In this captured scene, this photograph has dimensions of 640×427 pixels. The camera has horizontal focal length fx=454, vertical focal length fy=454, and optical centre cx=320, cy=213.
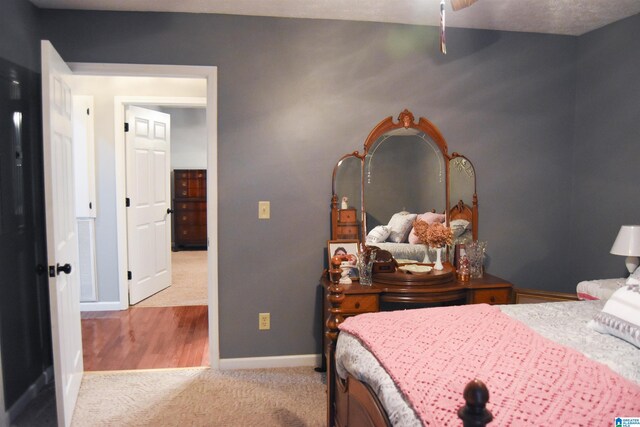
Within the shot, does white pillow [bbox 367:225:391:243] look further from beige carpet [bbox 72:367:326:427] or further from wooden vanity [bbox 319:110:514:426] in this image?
beige carpet [bbox 72:367:326:427]

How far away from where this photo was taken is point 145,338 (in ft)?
12.4

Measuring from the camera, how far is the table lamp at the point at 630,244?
8.84 ft

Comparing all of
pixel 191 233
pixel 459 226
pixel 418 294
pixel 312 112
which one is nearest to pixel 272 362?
pixel 418 294

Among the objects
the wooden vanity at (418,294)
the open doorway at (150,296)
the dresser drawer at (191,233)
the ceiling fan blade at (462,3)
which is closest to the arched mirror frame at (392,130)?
the wooden vanity at (418,294)

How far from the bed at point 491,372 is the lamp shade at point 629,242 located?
0.75 metres

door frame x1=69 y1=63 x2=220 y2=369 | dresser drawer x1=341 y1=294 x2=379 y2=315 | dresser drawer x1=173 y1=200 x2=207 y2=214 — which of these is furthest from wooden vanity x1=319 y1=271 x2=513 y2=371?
dresser drawer x1=173 y1=200 x2=207 y2=214

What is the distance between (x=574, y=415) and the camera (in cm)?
110

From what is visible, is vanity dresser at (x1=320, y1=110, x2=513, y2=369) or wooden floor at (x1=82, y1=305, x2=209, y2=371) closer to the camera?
vanity dresser at (x1=320, y1=110, x2=513, y2=369)

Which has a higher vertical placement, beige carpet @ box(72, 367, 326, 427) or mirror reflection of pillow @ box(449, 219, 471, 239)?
mirror reflection of pillow @ box(449, 219, 471, 239)

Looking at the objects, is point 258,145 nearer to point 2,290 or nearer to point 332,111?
point 332,111

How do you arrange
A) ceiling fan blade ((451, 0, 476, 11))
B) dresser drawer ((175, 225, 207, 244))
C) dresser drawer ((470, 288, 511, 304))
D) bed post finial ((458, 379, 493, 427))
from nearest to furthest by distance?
bed post finial ((458, 379, 493, 427)) < ceiling fan blade ((451, 0, 476, 11)) < dresser drawer ((470, 288, 511, 304)) < dresser drawer ((175, 225, 207, 244))

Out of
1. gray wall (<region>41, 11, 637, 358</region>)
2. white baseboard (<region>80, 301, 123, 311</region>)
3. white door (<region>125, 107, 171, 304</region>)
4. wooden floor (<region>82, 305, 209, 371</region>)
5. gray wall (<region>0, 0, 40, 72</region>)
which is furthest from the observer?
white door (<region>125, 107, 171, 304</region>)

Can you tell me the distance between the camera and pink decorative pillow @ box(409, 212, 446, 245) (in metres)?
3.20

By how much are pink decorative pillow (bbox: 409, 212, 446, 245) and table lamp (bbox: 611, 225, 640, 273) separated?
108 centimetres
